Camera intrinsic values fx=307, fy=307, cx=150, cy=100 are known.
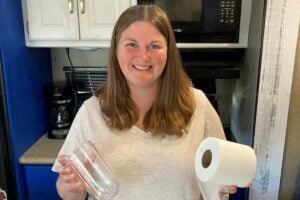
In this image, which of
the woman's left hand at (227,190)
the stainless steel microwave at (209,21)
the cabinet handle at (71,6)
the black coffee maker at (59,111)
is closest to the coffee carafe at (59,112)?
the black coffee maker at (59,111)

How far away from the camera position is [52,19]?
154cm

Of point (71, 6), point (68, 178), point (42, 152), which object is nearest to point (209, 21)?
point (71, 6)

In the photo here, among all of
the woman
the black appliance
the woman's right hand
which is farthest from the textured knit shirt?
the black appliance

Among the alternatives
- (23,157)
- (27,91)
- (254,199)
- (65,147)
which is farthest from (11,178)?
(254,199)

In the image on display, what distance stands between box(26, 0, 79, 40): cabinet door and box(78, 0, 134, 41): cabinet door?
38 mm

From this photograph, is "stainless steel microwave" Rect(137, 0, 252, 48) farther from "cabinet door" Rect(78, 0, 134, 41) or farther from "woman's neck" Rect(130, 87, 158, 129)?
"woman's neck" Rect(130, 87, 158, 129)

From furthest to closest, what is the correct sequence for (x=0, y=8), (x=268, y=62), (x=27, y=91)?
1. (x=27, y=91)
2. (x=0, y=8)
3. (x=268, y=62)

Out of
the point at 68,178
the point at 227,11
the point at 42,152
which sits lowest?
the point at 42,152

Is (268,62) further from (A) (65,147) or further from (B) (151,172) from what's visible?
(A) (65,147)

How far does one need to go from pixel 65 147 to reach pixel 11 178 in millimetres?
631

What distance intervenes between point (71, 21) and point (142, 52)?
27.8 inches

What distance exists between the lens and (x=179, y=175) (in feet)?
3.34

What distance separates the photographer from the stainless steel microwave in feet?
4.62

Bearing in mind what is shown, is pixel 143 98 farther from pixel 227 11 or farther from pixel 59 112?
pixel 59 112
